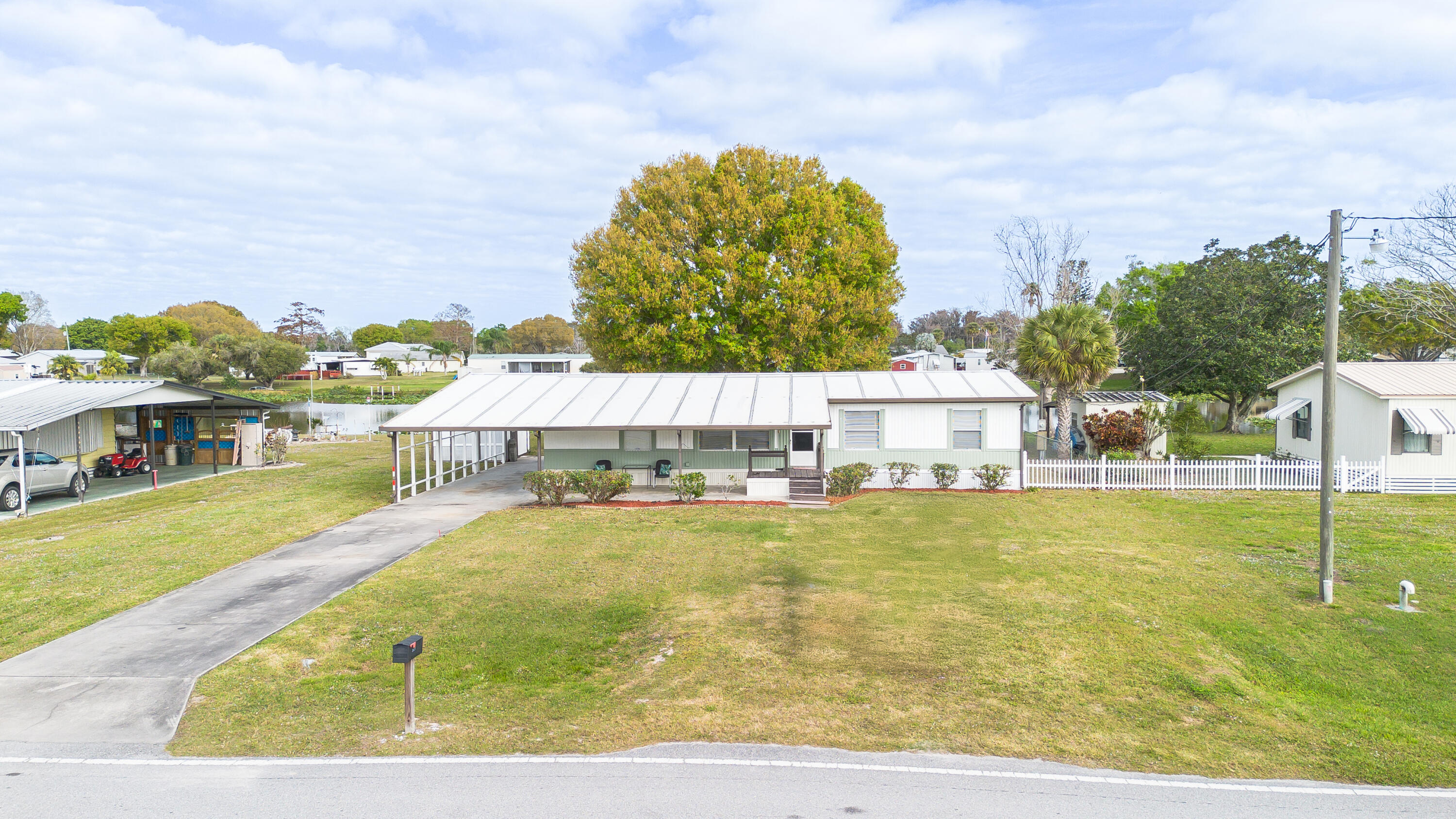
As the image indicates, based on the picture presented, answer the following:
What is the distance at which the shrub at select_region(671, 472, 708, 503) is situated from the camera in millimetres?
19625

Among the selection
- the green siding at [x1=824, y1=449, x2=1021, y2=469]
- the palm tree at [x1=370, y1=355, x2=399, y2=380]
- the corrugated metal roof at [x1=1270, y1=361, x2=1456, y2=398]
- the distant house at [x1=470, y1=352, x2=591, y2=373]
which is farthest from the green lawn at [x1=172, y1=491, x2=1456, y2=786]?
the palm tree at [x1=370, y1=355, x2=399, y2=380]

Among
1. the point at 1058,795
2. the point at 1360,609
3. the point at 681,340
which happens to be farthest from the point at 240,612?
the point at 681,340

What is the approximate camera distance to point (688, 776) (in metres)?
6.23

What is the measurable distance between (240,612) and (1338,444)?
2850cm

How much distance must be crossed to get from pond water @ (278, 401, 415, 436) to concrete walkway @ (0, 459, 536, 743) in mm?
30462

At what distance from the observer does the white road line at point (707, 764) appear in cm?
610

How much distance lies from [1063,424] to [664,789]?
2148 cm

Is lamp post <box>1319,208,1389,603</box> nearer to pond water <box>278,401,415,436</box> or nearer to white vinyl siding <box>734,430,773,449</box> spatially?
white vinyl siding <box>734,430,773,449</box>

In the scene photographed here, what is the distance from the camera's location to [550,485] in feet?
63.7

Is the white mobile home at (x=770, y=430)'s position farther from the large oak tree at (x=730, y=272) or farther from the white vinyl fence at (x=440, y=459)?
the large oak tree at (x=730, y=272)

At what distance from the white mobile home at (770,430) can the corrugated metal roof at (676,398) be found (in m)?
0.06

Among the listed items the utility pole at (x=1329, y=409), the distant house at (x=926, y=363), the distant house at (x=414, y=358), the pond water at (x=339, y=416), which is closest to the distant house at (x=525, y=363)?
the pond water at (x=339, y=416)

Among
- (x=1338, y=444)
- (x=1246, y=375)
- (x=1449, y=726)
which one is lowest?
(x=1449, y=726)

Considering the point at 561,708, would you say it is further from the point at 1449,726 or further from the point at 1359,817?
the point at 1449,726
